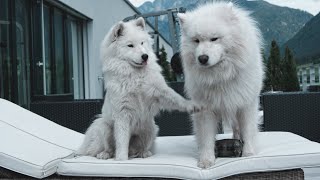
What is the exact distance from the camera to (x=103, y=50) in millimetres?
2627

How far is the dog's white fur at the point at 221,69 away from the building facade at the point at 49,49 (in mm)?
2523

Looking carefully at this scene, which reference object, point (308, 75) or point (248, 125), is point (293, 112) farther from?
point (308, 75)

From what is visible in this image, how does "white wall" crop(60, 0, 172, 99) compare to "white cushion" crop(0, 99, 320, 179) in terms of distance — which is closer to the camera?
"white cushion" crop(0, 99, 320, 179)

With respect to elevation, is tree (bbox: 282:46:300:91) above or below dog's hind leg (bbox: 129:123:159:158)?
above

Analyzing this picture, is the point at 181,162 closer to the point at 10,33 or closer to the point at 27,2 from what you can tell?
the point at 10,33

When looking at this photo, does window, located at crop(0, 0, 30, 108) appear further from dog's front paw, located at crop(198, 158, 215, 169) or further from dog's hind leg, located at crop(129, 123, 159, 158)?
dog's front paw, located at crop(198, 158, 215, 169)

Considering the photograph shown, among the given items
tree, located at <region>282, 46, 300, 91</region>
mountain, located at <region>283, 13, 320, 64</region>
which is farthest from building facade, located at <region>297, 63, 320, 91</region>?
tree, located at <region>282, 46, 300, 91</region>

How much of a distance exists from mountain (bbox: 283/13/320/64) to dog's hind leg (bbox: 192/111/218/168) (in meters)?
7.97

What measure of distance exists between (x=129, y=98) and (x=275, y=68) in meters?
11.1

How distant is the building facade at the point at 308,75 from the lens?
9.72 meters

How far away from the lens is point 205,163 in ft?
7.36

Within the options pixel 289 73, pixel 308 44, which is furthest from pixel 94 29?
pixel 308 44

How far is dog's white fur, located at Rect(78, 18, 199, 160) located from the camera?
245cm

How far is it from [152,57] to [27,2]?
195 inches
